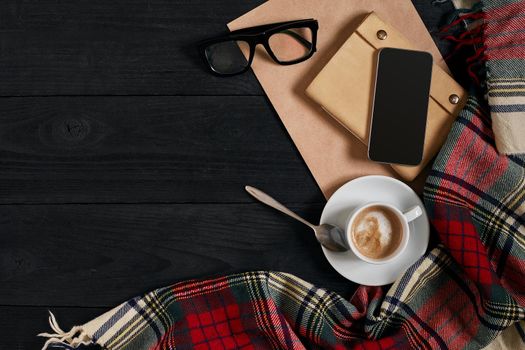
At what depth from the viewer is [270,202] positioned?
2.69 feet

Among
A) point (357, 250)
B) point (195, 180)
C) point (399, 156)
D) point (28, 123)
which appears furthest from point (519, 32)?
point (28, 123)

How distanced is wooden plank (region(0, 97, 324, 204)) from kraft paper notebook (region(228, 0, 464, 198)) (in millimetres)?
23

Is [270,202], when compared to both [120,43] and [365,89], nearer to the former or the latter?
[365,89]

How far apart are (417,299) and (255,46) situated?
426 millimetres

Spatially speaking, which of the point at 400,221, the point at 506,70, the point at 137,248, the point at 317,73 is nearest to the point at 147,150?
the point at 137,248

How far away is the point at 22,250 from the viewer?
85cm

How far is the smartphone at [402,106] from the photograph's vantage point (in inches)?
31.8

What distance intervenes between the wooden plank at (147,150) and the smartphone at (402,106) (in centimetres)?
12

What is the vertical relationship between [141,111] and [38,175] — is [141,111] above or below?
above

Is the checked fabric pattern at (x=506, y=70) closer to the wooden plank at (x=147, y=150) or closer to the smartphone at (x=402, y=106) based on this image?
the smartphone at (x=402, y=106)

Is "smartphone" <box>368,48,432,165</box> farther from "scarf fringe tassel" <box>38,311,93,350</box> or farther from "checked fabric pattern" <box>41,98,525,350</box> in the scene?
"scarf fringe tassel" <box>38,311,93,350</box>

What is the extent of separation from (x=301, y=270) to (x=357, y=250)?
10 centimetres

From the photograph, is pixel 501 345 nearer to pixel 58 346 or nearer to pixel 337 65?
pixel 337 65

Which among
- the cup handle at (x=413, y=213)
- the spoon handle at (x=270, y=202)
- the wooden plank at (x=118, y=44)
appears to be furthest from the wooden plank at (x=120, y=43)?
the cup handle at (x=413, y=213)
